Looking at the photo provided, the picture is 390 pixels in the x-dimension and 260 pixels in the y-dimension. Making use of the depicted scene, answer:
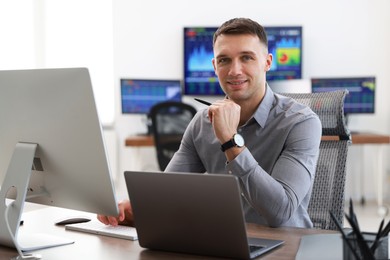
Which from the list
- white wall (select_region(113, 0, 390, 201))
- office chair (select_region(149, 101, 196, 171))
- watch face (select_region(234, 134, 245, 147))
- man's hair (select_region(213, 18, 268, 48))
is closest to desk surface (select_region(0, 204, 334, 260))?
watch face (select_region(234, 134, 245, 147))

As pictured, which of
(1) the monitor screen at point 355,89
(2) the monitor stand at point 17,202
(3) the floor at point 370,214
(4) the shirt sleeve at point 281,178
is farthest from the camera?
(1) the monitor screen at point 355,89

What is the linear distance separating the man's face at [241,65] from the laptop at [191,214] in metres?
0.69

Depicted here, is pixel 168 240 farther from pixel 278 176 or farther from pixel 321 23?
pixel 321 23

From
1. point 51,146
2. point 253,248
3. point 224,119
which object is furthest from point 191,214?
point 224,119

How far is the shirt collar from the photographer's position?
1.86 meters

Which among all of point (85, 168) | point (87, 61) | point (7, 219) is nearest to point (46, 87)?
point (85, 168)

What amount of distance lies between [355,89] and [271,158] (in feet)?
11.7

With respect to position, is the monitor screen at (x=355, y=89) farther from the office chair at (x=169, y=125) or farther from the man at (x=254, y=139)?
the man at (x=254, y=139)

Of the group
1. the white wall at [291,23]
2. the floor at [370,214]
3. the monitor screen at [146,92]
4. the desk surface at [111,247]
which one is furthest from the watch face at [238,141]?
the white wall at [291,23]

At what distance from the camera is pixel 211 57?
5484 mm

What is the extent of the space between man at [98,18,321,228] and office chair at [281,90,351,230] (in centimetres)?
11

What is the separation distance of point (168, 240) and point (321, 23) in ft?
14.7

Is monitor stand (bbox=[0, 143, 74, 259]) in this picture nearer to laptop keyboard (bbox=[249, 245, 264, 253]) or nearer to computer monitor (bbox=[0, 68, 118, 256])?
computer monitor (bbox=[0, 68, 118, 256])

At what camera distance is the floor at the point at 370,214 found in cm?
432
